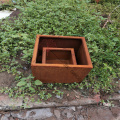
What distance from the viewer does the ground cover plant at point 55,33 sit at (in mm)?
1764

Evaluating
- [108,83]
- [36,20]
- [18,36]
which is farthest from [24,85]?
[36,20]

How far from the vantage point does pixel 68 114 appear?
1608mm

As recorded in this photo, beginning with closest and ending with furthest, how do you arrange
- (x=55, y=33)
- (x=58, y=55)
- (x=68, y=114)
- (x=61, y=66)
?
(x=61, y=66)
(x=68, y=114)
(x=58, y=55)
(x=55, y=33)

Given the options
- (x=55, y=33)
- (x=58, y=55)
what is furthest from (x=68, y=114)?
(x=55, y=33)

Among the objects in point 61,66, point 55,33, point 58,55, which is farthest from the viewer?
point 55,33

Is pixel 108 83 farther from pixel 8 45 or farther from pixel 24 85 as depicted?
pixel 8 45

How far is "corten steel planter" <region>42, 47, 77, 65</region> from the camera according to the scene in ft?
5.87

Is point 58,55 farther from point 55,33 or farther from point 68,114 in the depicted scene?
point 68,114

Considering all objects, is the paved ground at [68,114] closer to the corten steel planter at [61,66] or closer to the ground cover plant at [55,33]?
the ground cover plant at [55,33]

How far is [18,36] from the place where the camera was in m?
2.23

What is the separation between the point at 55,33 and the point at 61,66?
1.36m

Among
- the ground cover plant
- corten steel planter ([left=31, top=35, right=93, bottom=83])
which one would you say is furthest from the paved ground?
corten steel planter ([left=31, top=35, right=93, bottom=83])

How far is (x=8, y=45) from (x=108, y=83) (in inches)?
81.3

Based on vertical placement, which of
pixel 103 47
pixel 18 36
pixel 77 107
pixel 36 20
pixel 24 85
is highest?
pixel 36 20
